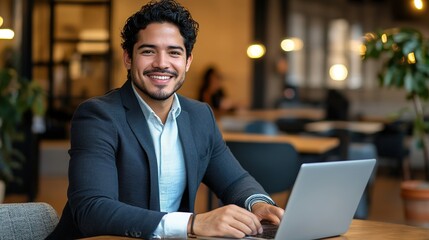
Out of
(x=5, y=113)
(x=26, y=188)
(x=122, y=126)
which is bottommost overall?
(x=26, y=188)

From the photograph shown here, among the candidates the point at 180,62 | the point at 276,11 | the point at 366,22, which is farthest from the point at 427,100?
the point at 366,22

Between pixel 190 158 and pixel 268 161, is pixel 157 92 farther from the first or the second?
pixel 268 161

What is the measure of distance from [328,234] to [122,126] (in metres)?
0.68

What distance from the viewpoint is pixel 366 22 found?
17.9m

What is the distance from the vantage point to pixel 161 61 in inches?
105

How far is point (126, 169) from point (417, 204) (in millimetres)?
3892

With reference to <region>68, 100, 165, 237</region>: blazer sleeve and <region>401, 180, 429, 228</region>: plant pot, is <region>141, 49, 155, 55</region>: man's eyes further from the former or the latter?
<region>401, 180, 429, 228</region>: plant pot

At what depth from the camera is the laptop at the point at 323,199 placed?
217 cm

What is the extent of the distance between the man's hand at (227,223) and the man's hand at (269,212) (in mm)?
231

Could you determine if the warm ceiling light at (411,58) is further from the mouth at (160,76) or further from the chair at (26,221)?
the chair at (26,221)

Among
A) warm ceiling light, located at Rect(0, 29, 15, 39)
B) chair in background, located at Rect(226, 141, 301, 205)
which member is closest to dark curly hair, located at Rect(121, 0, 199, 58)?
chair in background, located at Rect(226, 141, 301, 205)

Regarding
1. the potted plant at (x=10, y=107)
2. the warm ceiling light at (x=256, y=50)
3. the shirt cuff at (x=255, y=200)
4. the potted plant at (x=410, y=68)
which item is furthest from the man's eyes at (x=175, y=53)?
the warm ceiling light at (x=256, y=50)

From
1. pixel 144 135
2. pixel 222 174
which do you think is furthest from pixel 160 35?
pixel 222 174

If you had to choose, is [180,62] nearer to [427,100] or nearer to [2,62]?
[427,100]
